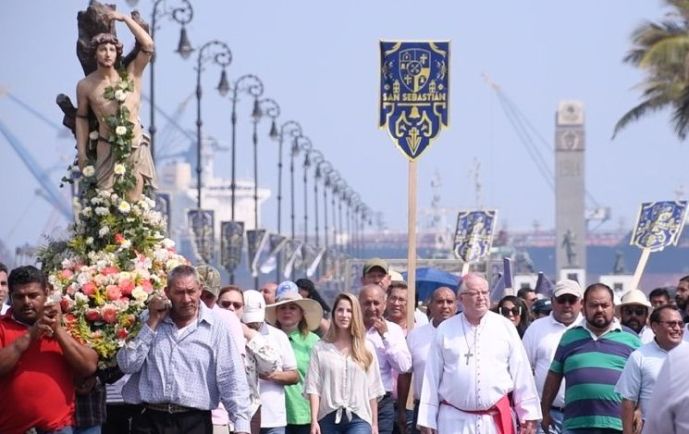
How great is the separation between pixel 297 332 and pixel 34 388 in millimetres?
4316

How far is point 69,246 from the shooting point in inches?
510

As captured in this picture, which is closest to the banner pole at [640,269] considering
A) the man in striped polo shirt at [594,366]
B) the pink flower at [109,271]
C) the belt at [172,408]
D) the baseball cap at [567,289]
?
the baseball cap at [567,289]

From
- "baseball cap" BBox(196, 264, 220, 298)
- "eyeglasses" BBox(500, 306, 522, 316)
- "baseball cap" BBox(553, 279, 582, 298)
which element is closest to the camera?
"baseball cap" BBox(196, 264, 220, 298)

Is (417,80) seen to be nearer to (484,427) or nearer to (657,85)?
(484,427)

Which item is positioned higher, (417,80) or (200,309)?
(417,80)

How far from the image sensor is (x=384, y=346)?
15258mm

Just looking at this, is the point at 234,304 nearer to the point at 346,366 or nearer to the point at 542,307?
the point at 346,366

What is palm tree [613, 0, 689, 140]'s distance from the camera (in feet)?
167

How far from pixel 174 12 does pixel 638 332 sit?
2259 cm

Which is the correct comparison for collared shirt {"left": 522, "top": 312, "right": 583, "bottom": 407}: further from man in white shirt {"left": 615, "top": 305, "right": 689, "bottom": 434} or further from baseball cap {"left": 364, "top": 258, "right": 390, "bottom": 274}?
man in white shirt {"left": 615, "top": 305, "right": 689, "bottom": 434}

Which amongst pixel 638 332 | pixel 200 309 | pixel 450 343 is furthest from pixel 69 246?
pixel 638 332

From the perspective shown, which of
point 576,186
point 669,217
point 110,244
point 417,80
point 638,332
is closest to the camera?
point 110,244

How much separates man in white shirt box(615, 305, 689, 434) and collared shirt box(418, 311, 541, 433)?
0.61m

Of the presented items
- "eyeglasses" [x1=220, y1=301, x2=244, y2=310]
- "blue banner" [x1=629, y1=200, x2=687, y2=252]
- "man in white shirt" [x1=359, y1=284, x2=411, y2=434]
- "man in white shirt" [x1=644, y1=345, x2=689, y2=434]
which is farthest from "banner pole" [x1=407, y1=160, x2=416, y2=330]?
"blue banner" [x1=629, y1=200, x2=687, y2=252]
